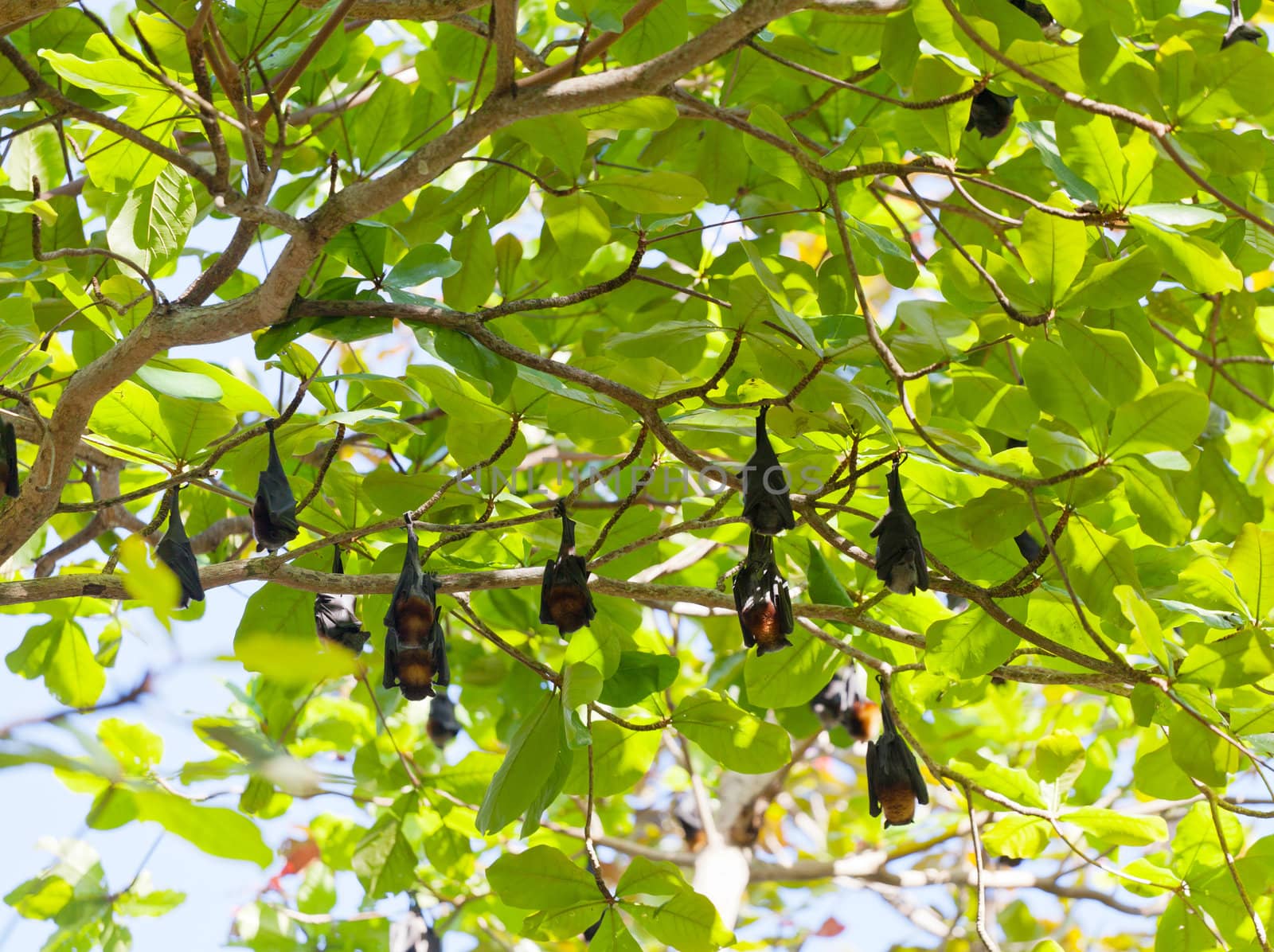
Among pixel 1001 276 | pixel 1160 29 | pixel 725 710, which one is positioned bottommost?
pixel 725 710

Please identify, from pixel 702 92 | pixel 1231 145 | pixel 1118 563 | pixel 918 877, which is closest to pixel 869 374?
pixel 1118 563

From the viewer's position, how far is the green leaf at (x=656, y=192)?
1.68m

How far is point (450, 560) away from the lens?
1.95 metres

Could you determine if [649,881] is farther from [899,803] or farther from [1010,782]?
[1010,782]

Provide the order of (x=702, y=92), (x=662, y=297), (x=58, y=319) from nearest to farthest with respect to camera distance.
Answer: (x=58, y=319) < (x=662, y=297) < (x=702, y=92)

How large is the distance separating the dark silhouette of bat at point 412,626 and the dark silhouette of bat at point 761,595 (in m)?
0.48

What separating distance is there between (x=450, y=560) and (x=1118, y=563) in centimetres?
112

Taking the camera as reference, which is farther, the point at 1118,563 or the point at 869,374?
the point at 869,374

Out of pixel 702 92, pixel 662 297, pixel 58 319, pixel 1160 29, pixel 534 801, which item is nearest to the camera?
pixel 534 801

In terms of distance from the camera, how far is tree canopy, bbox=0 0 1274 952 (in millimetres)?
1534

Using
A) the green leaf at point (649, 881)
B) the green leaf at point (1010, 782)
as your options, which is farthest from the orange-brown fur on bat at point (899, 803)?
the green leaf at point (649, 881)

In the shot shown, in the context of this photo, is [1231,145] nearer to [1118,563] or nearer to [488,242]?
[1118,563]

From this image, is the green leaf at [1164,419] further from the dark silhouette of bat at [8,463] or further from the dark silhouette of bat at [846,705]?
the dark silhouette of bat at [8,463]

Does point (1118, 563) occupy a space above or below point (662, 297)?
below
